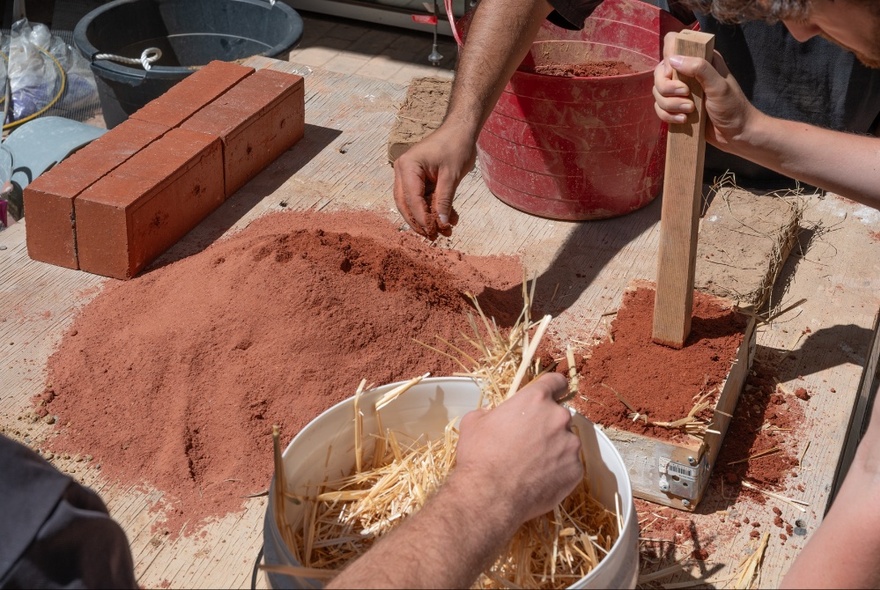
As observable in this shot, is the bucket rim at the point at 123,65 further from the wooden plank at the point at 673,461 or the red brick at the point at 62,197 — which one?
the wooden plank at the point at 673,461

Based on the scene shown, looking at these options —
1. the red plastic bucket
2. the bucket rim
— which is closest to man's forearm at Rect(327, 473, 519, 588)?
the red plastic bucket

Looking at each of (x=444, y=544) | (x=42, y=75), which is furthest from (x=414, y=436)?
(x=42, y=75)

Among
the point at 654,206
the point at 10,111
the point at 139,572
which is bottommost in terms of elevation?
the point at 10,111

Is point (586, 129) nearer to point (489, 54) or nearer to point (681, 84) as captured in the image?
point (489, 54)

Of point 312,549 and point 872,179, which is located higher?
point 872,179

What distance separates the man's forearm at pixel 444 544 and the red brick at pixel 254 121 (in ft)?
6.10

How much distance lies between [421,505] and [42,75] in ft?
13.6

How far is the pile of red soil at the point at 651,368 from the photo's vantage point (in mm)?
2004

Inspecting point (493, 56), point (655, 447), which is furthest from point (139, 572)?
point (493, 56)

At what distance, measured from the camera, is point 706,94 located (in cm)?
195

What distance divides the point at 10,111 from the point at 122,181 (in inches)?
104

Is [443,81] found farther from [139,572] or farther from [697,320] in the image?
[139,572]

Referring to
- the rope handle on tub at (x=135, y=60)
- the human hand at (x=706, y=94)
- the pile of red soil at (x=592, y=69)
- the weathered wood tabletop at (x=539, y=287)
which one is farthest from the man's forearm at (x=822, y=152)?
the rope handle on tub at (x=135, y=60)

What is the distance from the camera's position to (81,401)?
7.38 ft
